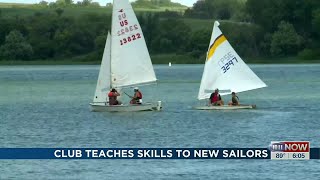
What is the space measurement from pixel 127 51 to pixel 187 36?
124685 mm

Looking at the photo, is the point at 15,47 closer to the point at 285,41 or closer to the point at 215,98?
the point at 285,41

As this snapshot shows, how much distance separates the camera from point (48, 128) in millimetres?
58906

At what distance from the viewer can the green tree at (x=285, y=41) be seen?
584 ft

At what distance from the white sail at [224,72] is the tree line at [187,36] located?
11155cm

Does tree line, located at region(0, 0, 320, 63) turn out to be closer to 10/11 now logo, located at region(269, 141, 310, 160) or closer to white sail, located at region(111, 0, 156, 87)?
white sail, located at region(111, 0, 156, 87)

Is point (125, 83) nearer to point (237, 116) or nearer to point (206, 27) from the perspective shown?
point (237, 116)

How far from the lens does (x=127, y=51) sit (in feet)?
217

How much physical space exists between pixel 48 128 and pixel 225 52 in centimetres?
1264

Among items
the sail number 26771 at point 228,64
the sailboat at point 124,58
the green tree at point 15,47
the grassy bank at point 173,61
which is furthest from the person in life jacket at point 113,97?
the green tree at point 15,47

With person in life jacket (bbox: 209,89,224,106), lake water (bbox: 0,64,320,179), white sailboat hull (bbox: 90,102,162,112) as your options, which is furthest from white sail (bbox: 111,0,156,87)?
person in life jacket (bbox: 209,89,224,106)

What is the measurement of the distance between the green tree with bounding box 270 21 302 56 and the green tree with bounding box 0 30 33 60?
37.2 metres

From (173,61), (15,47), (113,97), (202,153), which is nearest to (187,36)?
(173,61)

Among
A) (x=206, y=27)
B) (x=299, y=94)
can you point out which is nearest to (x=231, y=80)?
(x=299, y=94)

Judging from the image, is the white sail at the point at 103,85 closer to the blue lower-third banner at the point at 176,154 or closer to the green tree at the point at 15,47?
the blue lower-third banner at the point at 176,154
